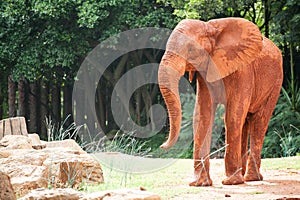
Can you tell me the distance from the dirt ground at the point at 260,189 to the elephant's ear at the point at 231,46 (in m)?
1.36

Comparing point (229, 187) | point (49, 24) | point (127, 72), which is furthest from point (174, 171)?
point (127, 72)

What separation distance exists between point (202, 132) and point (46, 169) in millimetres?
2053

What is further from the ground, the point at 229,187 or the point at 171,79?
the point at 171,79

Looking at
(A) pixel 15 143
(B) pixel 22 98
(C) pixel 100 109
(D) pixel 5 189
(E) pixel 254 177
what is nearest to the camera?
(D) pixel 5 189

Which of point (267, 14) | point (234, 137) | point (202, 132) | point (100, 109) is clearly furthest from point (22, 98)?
point (234, 137)

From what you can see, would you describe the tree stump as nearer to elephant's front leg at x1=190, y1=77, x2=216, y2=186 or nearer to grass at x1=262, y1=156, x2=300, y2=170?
elephant's front leg at x1=190, y1=77, x2=216, y2=186

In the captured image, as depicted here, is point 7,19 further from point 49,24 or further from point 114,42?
point 114,42

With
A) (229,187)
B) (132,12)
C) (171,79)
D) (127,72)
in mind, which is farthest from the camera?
(127,72)

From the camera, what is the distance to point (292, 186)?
761 cm

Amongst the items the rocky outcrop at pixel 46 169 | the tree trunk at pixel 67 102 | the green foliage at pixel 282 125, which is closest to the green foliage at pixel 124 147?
the rocky outcrop at pixel 46 169

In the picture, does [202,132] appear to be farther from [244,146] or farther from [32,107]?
[32,107]

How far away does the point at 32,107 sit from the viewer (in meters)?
21.5

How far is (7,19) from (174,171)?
9.15 m

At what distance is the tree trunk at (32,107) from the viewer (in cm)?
2095
